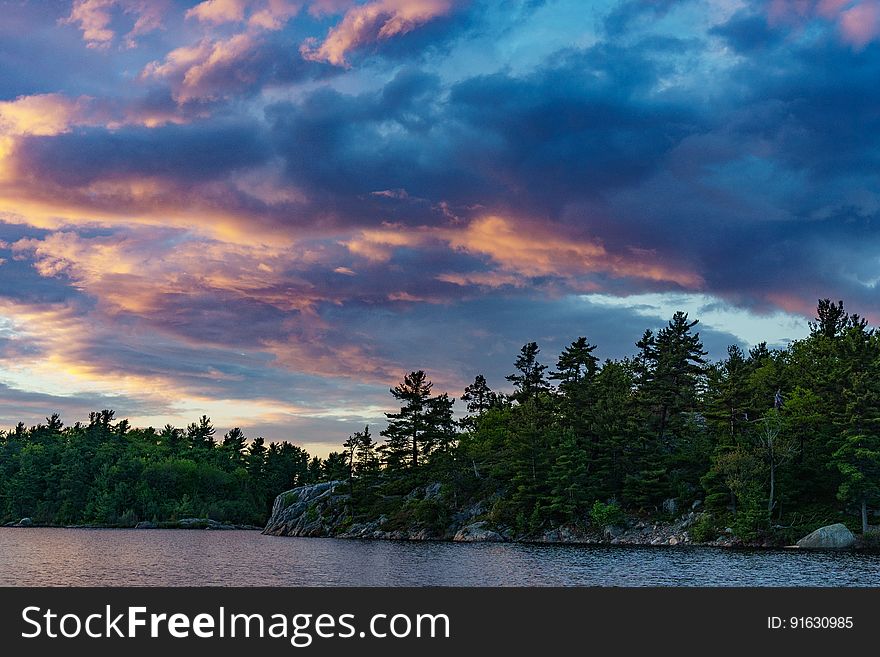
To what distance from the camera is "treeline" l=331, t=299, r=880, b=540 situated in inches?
3430

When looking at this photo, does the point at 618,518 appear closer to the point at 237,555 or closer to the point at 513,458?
the point at 513,458

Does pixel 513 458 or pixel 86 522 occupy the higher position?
pixel 513 458

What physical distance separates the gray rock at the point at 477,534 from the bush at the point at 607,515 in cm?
1387

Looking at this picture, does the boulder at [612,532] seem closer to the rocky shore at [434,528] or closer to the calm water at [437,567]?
the rocky shore at [434,528]

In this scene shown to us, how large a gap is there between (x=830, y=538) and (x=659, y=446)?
1215 inches

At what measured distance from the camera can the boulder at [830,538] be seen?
77625 mm

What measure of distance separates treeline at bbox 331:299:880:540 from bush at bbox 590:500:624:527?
0.30 metres

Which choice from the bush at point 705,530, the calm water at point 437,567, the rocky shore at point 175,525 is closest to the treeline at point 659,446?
the bush at point 705,530

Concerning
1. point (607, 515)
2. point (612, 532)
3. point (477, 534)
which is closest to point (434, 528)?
point (477, 534)

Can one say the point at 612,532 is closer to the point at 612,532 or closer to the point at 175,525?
the point at 612,532

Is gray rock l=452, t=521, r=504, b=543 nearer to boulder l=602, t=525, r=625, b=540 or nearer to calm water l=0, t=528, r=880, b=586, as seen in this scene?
calm water l=0, t=528, r=880, b=586
